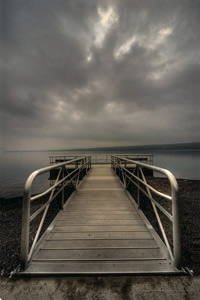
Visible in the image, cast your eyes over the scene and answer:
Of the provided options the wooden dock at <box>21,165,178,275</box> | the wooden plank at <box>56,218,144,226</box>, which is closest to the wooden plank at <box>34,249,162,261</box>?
the wooden dock at <box>21,165,178,275</box>

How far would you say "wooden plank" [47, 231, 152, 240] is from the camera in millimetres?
2201

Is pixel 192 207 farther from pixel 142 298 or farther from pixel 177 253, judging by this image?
pixel 142 298

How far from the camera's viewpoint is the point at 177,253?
5.12 feet

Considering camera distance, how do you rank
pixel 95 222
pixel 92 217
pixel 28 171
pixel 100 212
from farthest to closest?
pixel 28 171 < pixel 100 212 < pixel 92 217 < pixel 95 222

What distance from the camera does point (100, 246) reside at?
1.98 metres

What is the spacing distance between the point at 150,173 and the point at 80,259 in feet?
42.0

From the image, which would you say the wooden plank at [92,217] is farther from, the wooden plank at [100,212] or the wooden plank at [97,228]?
the wooden plank at [97,228]

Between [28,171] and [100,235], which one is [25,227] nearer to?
[100,235]

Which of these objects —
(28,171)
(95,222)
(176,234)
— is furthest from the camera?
(28,171)

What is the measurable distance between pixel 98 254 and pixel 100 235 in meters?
0.45

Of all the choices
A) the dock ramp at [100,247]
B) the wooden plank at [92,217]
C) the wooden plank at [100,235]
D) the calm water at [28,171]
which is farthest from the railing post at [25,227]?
the calm water at [28,171]

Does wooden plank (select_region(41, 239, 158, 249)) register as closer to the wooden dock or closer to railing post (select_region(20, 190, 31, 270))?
the wooden dock

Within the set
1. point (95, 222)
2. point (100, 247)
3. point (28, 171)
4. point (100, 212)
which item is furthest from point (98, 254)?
point (28, 171)

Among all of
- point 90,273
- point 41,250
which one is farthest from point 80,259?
point 41,250
